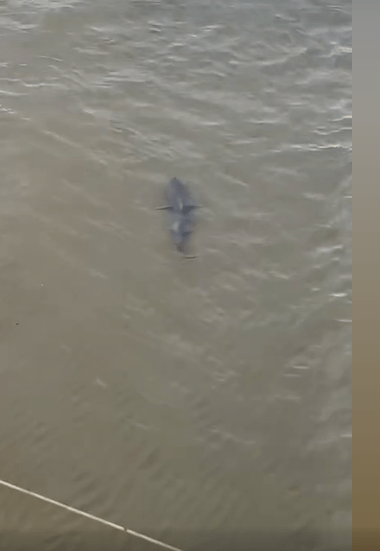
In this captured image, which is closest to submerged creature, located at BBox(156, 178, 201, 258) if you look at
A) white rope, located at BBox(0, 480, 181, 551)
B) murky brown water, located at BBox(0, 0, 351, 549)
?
murky brown water, located at BBox(0, 0, 351, 549)

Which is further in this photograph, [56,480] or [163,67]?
[163,67]

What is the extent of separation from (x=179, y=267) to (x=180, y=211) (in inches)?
4.2

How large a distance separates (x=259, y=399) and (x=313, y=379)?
94 mm

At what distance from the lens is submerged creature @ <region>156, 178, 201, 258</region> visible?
38.0 inches

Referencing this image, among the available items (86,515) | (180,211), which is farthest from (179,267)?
(86,515)

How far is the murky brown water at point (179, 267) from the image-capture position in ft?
2.77

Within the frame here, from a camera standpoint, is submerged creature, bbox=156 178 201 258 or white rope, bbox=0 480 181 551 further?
submerged creature, bbox=156 178 201 258

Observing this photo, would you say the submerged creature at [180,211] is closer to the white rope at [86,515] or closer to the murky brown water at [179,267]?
the murky brown water at [179,267]

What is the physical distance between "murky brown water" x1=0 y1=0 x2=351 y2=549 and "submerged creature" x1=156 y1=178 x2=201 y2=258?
0.02 m

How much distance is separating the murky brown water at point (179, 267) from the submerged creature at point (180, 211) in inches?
0.8

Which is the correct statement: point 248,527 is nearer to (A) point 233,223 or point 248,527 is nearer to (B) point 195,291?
(B) point 195,291

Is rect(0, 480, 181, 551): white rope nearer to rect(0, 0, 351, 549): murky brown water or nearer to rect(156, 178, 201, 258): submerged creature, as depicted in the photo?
rect(0, 0, 351, 549): murky brown water

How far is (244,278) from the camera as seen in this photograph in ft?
3.09

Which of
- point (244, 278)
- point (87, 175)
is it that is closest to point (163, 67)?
point (87, 175)
